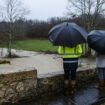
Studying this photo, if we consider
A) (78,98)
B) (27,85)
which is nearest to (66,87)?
(78,98)

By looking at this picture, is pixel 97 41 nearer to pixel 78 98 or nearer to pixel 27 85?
pixel 78 98

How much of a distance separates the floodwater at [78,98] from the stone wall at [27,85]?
0.18 metres

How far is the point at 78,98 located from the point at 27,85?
1.22 meters

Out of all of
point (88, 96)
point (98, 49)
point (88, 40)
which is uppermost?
point (88, 40)

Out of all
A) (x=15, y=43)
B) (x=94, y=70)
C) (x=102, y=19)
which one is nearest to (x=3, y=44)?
(x=15, y=43)

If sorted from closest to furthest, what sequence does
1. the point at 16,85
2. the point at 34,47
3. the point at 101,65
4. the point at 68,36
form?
the point at 16,85
the point at 68,36
the point at 101,65
the point at 34,47

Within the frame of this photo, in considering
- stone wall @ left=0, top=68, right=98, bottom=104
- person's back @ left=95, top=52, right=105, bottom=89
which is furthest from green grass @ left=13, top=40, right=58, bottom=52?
person's back @ left=95, top=52, right=105, bottom=89

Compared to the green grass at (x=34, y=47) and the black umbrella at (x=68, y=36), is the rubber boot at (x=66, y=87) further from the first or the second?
the green grass at (x=34, y=47)

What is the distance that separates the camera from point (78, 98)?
11.1 feet

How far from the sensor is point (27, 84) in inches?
124

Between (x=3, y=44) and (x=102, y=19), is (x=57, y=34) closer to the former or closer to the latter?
(x=102, y=19)

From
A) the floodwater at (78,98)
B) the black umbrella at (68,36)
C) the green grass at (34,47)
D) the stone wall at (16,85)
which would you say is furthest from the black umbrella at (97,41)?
the green grass at (34,47)

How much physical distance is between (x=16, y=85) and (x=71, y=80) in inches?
52.9

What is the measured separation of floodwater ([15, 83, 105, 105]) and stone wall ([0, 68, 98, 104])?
18cm
